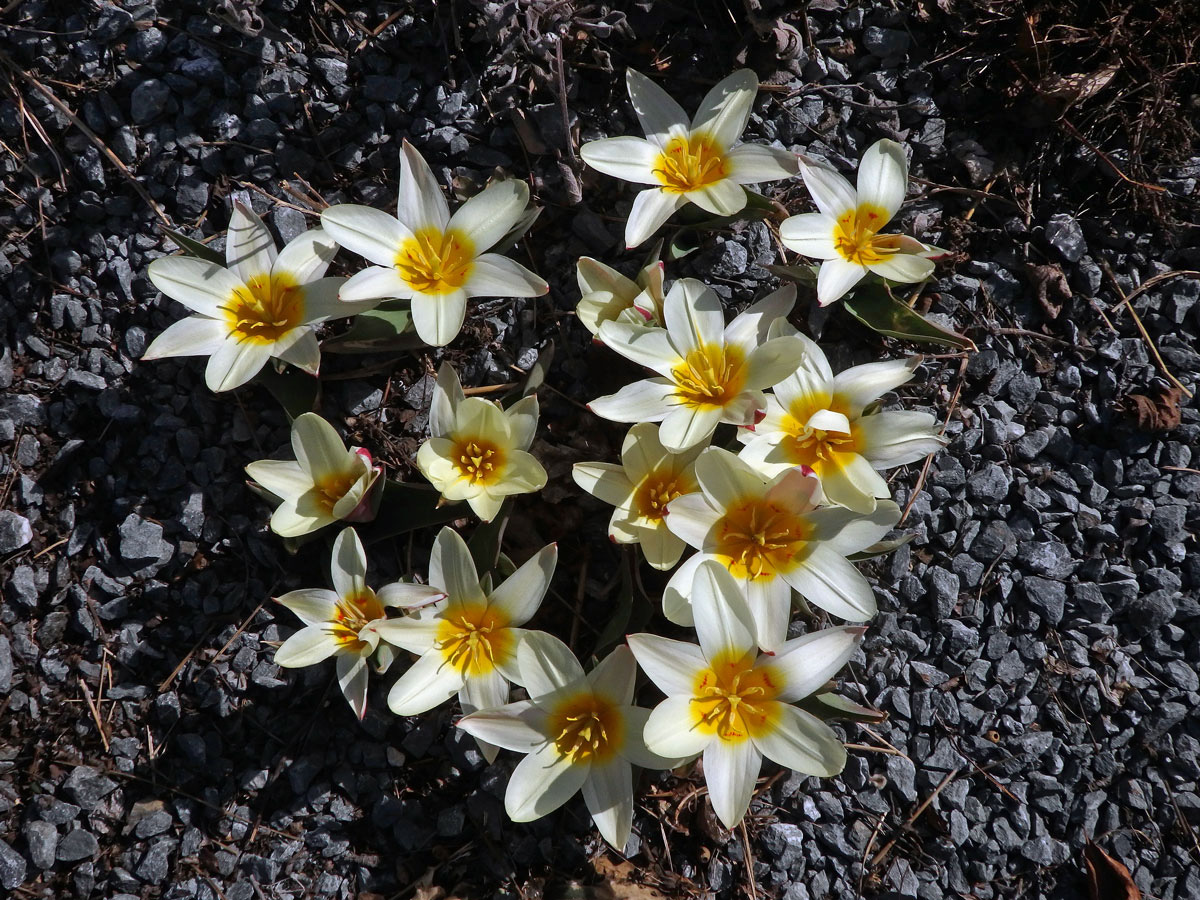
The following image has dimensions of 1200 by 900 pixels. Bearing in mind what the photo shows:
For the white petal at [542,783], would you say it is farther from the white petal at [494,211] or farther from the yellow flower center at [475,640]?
the white petal at [494,211]

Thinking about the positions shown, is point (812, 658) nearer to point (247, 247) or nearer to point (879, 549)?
point (879, 549)

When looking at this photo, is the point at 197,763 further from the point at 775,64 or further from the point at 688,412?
the point at 775,64

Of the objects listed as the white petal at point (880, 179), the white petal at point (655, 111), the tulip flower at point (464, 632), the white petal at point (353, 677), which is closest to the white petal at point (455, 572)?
the tulip flower at point (464, 632)

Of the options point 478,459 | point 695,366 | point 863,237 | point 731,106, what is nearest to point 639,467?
point 695,366

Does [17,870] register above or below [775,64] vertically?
below

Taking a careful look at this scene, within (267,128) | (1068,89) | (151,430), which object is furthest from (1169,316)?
(151,430)

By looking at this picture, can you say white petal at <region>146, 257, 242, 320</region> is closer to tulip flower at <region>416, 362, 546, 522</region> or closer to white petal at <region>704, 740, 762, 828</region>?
tulip flower at <region>416, 362, 546, 522</region>
